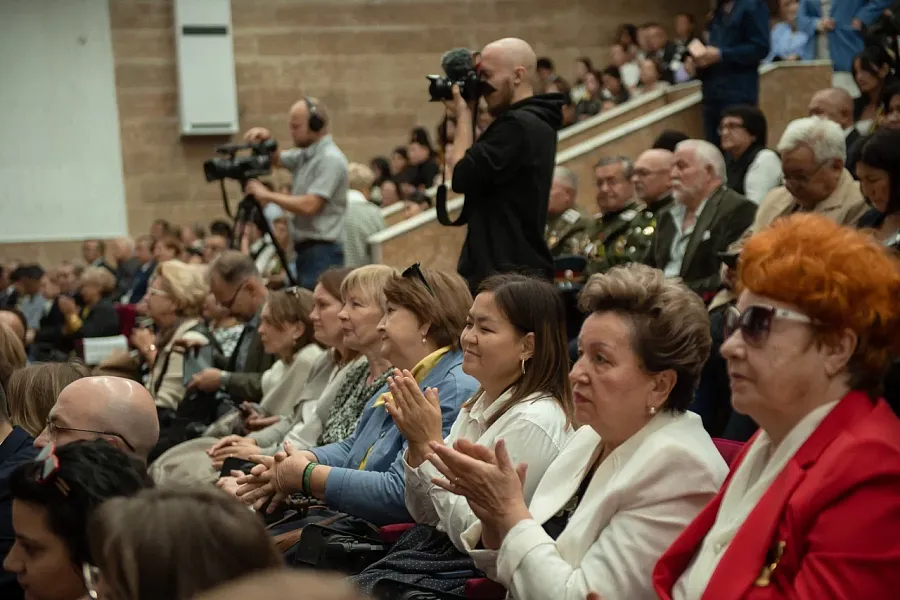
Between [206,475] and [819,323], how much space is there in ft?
9.71

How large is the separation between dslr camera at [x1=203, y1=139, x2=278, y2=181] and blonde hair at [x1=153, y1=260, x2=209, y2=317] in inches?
22.7

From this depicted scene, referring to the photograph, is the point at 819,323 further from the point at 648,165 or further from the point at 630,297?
the point at 648,165

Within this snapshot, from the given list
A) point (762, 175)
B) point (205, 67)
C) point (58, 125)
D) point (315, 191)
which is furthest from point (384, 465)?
point (58, 125)

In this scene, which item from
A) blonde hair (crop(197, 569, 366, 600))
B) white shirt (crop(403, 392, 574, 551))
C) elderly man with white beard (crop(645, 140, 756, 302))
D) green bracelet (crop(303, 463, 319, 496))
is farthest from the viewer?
elderly man with white beard (crop(645, 140, 756, 302))

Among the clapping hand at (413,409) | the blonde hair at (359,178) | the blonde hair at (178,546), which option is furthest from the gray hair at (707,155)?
the blonde hair at (359,178)

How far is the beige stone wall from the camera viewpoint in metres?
13.3

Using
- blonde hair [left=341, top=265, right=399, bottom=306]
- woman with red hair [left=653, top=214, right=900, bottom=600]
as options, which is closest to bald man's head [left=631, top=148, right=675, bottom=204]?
blonde hair [left=341, top=265, right=399, bottom=306]

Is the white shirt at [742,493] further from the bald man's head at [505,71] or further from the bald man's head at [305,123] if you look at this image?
the bald man's head at [305,123]

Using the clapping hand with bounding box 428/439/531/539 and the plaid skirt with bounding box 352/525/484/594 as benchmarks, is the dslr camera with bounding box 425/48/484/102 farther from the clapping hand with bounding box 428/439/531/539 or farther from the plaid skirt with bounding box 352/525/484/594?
the clapping hand with bounding box 428/439/531/539

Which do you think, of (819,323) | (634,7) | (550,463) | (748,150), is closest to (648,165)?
(748,150)

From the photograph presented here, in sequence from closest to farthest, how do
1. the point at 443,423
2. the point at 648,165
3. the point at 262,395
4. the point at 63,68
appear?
the point at 443,423, the point at 262,395, the point at 648,165, the point at 63,68

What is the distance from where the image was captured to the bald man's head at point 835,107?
6.32 meters

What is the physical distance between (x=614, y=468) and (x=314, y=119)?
381 cm

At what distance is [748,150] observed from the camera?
6125 mm
